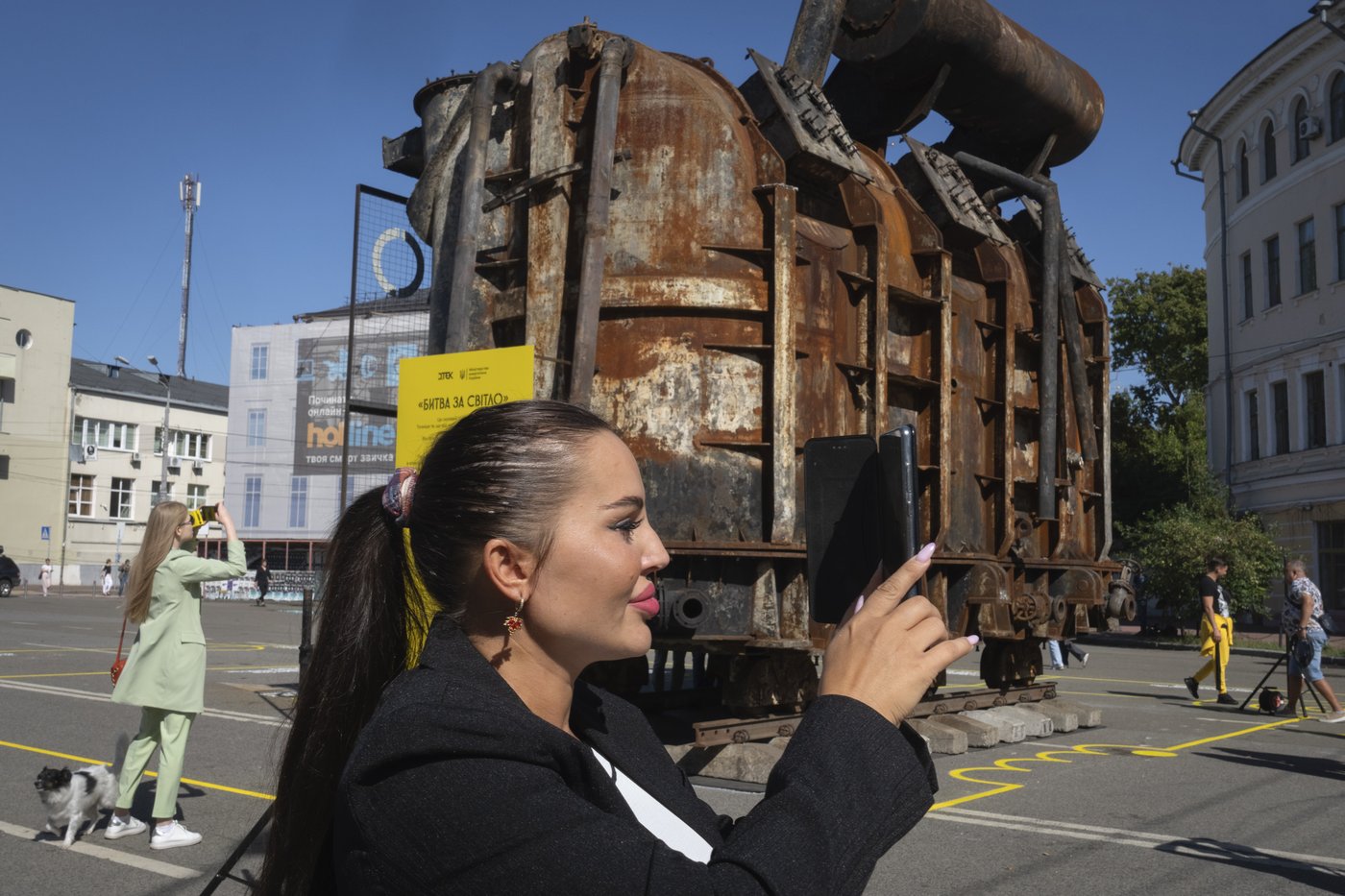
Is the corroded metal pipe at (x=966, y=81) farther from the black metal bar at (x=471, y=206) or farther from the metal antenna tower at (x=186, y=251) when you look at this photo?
the metal antenna tower at (x=186, y=251)

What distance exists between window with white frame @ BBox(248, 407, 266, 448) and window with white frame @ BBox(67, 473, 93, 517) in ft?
27.3

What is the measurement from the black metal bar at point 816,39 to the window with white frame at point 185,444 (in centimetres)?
6402

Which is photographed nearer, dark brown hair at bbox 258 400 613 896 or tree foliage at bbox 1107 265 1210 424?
dark brown hair at bbox 258 400 613 896

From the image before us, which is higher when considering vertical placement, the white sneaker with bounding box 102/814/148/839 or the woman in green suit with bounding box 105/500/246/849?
the woman in green suit with bounding box 105/500/246/849

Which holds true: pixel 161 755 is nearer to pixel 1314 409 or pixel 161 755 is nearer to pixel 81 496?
pixel 1314 409

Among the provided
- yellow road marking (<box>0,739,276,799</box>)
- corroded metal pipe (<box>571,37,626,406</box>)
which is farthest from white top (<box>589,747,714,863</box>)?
yellow road marking (<box>0,739,276,799</box>)

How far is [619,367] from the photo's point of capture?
846cm

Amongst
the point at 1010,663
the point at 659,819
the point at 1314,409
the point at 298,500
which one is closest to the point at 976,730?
the point at 1010,663

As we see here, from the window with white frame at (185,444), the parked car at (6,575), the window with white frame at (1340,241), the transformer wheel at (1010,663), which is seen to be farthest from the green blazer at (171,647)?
the window with white frame at (185,444)

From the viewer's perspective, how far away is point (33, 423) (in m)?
59.5

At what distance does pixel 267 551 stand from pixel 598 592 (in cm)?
6433

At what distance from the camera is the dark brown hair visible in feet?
6.26

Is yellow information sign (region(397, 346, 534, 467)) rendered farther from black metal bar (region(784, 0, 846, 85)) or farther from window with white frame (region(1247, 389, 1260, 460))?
window with white frame (region(1247, 389, 1260, 460))

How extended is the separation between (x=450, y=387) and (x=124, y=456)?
64392 millimetres
